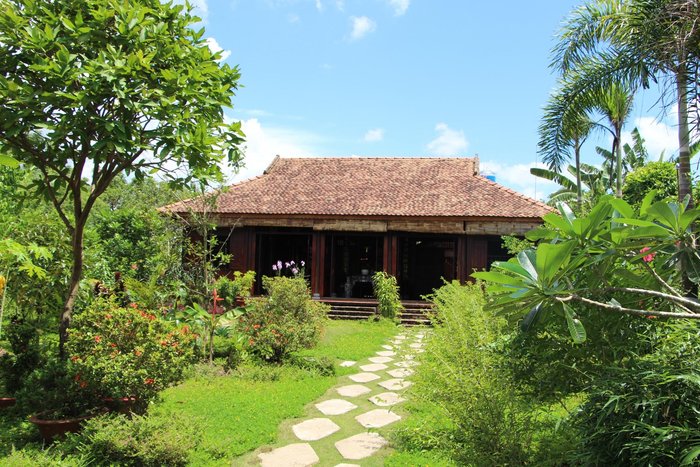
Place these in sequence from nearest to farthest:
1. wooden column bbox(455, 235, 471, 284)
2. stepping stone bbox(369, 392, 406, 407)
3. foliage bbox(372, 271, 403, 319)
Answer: stepping stone bbox(369, 392, 406, 407)
foliage bbox(372, 271, 403, 319)
wooden column bbox(455, 235, 471, 284)

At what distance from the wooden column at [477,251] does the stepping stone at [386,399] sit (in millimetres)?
8566

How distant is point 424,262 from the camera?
59.0ft

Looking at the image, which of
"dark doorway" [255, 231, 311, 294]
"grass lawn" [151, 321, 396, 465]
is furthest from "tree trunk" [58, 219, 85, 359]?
"dark doorway" [255, 231, 311, 294]

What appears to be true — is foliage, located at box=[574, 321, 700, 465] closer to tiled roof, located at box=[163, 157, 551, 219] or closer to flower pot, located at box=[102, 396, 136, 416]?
flower pot, located at box=[102, 396, 136, 416]

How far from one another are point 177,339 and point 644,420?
3987 mm

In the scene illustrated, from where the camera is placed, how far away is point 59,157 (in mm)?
4301

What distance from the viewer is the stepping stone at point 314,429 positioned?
4.53 metres

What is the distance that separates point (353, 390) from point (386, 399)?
0.56 metres

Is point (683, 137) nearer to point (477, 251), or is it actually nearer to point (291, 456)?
point (291, 456)

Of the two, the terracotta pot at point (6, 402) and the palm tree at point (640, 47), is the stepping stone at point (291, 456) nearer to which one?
the terracotta pot at point (6, 402)

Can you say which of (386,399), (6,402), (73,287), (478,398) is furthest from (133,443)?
(386,399)

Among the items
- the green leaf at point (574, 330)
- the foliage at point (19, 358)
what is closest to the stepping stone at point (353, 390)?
the foliage at point (19, 358)

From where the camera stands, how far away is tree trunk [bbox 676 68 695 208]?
4.34 metres

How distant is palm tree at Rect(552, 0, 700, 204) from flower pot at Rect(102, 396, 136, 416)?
5.76 meters
